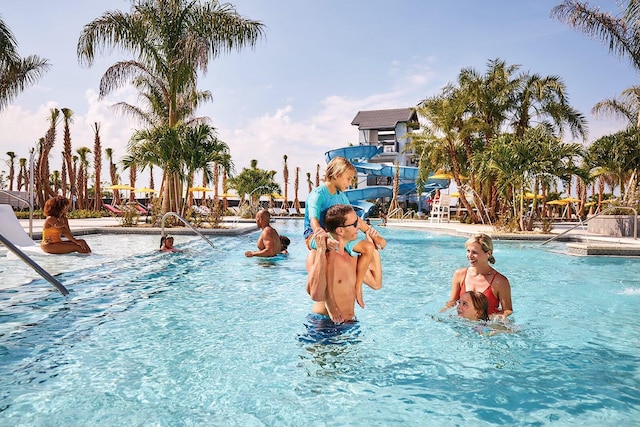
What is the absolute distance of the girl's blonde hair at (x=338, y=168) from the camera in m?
3.39

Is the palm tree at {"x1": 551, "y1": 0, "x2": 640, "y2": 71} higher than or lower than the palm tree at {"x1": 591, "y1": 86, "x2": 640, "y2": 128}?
higher

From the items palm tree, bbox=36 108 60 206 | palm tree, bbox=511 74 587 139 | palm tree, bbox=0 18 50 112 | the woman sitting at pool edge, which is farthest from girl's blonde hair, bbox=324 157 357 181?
palm tree, bbox=36 108 60 206

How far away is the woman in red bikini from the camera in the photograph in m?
3.90

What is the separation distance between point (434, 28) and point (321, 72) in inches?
244

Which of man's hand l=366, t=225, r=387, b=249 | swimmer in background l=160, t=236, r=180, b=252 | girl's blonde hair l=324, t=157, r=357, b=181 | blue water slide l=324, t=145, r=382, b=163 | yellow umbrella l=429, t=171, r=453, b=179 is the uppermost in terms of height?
blue water slide l=324, t=145, r=382, b=163

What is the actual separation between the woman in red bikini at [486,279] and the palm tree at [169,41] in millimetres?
13943

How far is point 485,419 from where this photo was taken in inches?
99.1

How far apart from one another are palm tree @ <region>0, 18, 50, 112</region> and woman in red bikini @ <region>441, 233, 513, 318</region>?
21194 mm

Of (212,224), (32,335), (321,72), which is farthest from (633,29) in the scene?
(32,335)

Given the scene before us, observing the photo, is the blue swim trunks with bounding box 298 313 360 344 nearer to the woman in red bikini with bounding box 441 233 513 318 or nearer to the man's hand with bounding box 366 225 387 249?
Result: the man's hand with bounding box 366 225 387 249

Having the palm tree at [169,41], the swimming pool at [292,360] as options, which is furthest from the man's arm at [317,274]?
the palm tree at [169,41]

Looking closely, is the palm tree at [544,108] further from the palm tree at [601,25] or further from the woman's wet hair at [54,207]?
the woman's wet hair at [54,207]

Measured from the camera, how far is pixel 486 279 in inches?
159

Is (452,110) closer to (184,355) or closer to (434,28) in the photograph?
(434,28)
